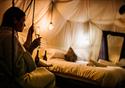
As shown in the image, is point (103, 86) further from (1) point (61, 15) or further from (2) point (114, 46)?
(1) point (61, 15)

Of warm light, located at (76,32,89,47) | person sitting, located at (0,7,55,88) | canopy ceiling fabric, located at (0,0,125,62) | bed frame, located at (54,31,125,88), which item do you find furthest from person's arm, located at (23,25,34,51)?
warm light, located at (76,32,89,47)

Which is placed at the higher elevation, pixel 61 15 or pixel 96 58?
pixel 61 15

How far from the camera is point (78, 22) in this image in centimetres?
649

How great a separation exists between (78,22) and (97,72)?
7.17 ft

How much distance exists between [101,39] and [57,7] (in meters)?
1.48

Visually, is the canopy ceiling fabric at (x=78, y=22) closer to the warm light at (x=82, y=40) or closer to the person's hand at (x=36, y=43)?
the warm light at (x=82, y=40)

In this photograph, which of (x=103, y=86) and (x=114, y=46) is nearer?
(x=103, y=86)

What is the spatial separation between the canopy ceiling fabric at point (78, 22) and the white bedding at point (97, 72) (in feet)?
4.07

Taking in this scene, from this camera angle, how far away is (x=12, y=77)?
227 cm

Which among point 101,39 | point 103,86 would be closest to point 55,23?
point 101,39

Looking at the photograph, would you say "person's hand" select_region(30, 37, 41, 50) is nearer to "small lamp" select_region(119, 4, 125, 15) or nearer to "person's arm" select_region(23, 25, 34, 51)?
"person's arm" select_region(23, 25, 34, 51)

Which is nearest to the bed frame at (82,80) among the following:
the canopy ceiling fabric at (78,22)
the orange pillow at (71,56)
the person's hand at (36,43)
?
the canopy ceiling fabric at (78,22)

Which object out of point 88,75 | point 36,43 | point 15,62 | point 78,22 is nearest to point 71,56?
point 78,22

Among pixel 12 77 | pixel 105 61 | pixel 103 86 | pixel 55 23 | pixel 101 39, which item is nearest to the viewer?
pixel 12 77
